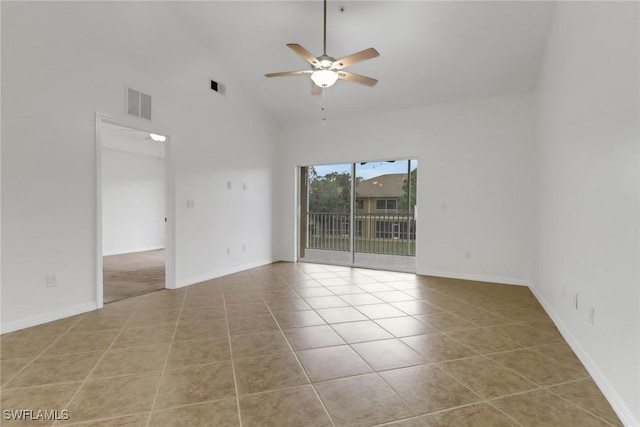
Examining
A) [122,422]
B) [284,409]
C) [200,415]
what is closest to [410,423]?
[284,409]

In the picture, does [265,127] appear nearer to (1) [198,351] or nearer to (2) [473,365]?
(1) [198,351]

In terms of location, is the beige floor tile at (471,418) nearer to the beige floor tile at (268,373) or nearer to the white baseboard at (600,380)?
the white baseboard at (600,380)

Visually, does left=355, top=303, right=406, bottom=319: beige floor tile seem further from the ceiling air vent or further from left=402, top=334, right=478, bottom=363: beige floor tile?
the ceiling air vent

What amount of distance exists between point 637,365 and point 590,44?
2150mm

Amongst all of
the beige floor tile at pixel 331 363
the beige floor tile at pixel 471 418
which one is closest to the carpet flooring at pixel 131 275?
the beige floor tile at pixel 331 363

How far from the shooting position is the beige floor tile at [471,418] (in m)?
1.62

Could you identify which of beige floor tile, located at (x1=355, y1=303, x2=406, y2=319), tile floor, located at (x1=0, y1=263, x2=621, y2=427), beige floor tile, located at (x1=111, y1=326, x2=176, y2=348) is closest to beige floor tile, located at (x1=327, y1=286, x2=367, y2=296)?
tile floor, located at (x1=0, y1=263, x2=621, y2=427)

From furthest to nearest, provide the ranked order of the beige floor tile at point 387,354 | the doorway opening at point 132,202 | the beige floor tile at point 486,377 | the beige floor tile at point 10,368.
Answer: the doorway opening at point 132,202 → the beige floor tile at point 387,354 → the beige floor tile at point 10,368 → the beige floor tile at point 486,377

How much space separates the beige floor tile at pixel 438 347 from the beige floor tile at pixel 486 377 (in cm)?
8

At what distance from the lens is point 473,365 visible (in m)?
2.23

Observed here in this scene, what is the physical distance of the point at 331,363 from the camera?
7.45 ft

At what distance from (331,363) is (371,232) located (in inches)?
166

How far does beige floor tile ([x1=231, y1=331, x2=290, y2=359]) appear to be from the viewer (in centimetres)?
243

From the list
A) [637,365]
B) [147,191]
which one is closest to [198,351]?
[637,365]
